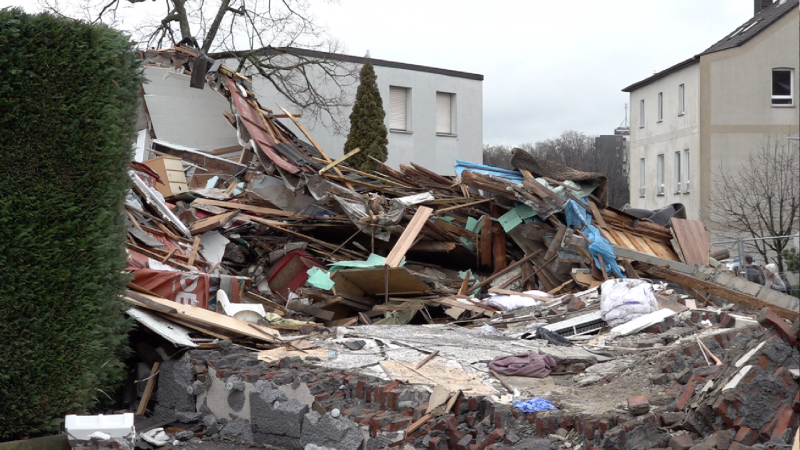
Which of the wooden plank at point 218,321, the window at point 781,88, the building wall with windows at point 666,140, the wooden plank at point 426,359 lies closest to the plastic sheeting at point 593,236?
the wooden plank at point 426,359

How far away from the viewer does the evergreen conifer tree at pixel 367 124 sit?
25.2 meters

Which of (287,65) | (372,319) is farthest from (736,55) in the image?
(372,319)

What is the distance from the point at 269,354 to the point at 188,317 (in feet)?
2.99

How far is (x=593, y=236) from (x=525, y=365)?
5227mm

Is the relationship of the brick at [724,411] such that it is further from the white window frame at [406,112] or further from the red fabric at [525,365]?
the white window frame at [406,112]

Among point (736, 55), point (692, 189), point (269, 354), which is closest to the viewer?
point (269, 354)

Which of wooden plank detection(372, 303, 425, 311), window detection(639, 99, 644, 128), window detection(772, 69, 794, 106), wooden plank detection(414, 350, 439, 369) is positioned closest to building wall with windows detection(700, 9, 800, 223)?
window detection(772, 69, 794, 106)

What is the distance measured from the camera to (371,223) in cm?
1205

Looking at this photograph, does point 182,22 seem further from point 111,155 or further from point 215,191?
point 111,155

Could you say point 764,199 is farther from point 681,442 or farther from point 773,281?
point 681,442

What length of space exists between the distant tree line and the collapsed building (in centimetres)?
3334

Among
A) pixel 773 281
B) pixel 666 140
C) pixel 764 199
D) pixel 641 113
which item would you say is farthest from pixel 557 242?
pixel 641 113

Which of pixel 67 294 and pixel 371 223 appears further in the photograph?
pixel 371 223

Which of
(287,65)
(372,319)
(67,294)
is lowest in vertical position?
(372,319)
